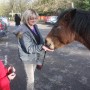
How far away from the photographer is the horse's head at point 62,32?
13.6ft

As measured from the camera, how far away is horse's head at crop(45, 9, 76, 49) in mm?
4141

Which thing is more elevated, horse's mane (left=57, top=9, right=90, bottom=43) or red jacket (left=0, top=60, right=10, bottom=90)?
horse's mane (left=57, top=9, right=90, bottom=43)

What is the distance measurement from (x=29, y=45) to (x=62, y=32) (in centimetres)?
71

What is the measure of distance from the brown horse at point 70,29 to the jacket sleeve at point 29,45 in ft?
0.88

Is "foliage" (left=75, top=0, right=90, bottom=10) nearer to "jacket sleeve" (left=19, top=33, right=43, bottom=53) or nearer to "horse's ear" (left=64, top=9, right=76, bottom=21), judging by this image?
"jacket sleeve" (left=19, top=33, right=43, bottom=53)

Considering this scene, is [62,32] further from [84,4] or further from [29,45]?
[84,4]

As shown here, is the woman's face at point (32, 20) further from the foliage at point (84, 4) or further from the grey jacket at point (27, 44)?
the foliage at point (84, 4)

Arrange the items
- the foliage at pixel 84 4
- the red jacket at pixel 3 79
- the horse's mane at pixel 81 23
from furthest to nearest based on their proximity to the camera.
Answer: the foliage at pixel 84 4 < the horse's mane at pixel 81 23 < the red jacket at pixel 3 79

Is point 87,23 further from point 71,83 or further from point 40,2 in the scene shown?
point 40,2

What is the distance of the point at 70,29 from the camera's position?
4223mm

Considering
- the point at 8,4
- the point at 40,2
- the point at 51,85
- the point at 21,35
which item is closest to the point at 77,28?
the point at 21,35

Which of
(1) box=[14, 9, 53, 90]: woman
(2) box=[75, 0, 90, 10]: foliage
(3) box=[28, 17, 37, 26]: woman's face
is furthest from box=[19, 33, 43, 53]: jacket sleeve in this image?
(2) box=[75, 0, 90, 10]: foliage

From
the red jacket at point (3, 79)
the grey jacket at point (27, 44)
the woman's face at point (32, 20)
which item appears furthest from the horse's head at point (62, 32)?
the red jacket at point (3, 79)

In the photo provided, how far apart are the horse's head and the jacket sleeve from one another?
26cm
